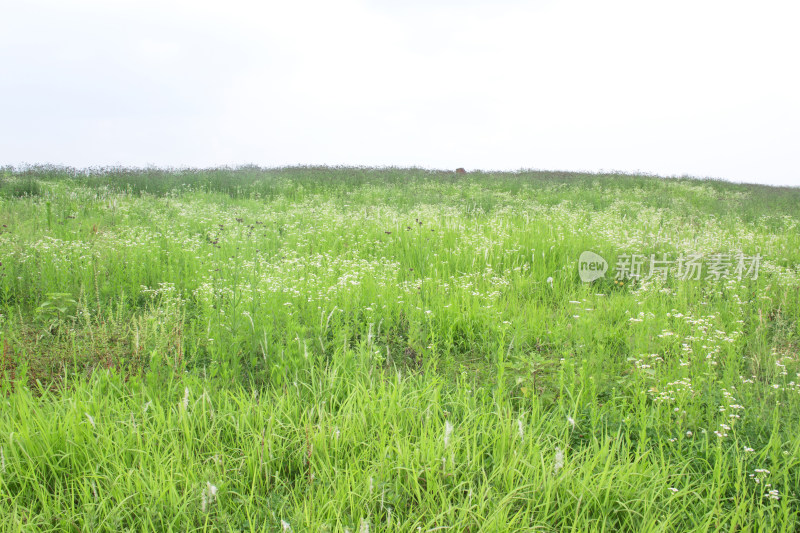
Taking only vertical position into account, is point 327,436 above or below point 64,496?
above

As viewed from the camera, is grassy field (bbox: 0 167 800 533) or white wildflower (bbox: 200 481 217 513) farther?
grassy field (bbox: 0 167 800 533)

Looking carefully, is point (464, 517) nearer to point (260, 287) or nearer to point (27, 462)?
point (27, 462)

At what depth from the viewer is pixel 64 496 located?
2420 mm

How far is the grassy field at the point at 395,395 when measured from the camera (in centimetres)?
236

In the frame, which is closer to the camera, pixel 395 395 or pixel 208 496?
pixel 208 496

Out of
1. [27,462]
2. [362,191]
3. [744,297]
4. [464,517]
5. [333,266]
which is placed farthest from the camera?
[362,191]

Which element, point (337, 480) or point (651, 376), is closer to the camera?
point (337, 480)

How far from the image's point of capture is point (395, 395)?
120 inches

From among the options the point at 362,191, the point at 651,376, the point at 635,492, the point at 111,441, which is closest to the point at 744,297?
the point at 651,376

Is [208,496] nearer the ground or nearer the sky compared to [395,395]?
nearer the ground

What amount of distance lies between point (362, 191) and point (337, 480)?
1462cm

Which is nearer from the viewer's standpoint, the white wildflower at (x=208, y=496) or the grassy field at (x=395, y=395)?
the white wildflower at (x=208, y=496)

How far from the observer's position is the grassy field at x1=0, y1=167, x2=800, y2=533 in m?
2.36

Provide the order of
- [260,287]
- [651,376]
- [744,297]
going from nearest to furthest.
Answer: [651,376] < [260,287] < [744,297]
